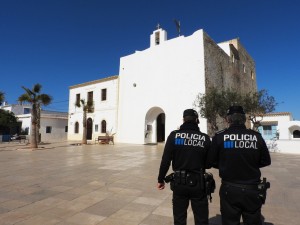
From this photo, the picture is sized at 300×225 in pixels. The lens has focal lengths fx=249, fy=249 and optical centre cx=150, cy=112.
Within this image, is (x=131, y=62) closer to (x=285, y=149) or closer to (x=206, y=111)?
(x=206, y=111)

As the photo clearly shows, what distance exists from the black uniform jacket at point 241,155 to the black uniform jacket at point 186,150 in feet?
0.82

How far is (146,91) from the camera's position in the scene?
2167 cm

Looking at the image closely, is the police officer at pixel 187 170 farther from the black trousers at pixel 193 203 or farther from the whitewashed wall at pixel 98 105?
the whitewashed wall at pixel 98 105

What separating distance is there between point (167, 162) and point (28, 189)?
4.19 m

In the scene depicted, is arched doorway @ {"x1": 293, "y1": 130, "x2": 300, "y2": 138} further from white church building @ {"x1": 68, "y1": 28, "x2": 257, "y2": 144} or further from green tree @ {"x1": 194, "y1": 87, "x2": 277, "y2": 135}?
green tree @ {"x1": 194, "y1": 87, "x2": 277, "y2": 135}

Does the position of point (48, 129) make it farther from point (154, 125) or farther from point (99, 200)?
point (99, 200)

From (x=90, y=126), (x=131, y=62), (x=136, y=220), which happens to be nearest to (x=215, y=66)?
(x=131, y=62)

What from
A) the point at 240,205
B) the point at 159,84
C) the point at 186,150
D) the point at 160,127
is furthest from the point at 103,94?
the point at 240,205

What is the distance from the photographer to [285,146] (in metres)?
15.3

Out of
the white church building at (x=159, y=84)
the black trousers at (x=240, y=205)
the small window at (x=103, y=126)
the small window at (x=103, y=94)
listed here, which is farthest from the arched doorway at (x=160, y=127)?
the black trousers at (x=240, y=205)

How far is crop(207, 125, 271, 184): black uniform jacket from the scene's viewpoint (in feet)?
8.71

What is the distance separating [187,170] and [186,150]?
23 cm

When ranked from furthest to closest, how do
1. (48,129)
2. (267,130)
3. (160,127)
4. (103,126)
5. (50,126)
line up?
(50,126) → (48,129) → (267,130) → (103,126) → (160,127)

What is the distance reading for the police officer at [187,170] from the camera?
9.46 feet
